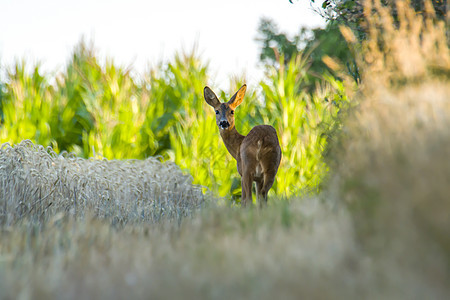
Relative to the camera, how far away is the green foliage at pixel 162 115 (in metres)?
8.41

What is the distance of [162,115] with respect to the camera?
988 cm

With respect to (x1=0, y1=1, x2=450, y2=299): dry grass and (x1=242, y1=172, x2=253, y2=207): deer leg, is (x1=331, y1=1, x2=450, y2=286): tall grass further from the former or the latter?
(x1=242, y1=172, x2=253, y2=207): deer leg

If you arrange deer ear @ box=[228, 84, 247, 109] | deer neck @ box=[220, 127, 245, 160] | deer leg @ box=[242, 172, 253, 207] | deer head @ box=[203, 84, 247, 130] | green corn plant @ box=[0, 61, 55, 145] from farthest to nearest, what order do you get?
green corn plant @ box=[0, 61, 55, 145], deer neck @ box=[220, 127, 245, 160], deer ear @ box=[228, 84, 247, 109], deer head @ box=[203, 84, 247, 130], deer leg @ box=[242, 172, 253, 207]

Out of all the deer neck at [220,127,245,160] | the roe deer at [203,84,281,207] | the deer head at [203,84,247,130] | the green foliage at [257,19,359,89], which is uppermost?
the green foliage at [257,19,359,89]

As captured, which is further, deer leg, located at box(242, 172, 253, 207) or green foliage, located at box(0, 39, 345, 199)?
green foliage, located at box(0, 39, 345, 199)

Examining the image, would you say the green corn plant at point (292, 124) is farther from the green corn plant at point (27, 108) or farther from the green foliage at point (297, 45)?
the green foliage at point (297, 45)

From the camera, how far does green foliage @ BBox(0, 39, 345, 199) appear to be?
27.6ft

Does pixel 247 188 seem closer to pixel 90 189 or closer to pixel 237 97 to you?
pixel 237 97

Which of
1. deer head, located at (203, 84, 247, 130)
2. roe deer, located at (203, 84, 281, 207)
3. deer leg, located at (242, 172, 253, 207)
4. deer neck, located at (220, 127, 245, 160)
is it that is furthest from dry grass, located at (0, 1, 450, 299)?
deer neck, located at (220, 127, 245, 160)

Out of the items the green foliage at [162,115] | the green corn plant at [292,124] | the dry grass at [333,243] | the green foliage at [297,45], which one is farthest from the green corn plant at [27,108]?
the green foliage at [297,45]


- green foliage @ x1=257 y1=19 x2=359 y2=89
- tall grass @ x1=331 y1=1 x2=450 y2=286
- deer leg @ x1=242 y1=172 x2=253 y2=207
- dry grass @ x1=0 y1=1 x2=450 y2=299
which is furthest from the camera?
green foliage @ x1=257 y1=19 x2=359 y2=89

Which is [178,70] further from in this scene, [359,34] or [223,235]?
[223,235]

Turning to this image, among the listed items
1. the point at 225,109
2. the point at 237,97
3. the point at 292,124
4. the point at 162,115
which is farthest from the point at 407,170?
the point at 162,115

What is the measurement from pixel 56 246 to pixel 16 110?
7727mm
